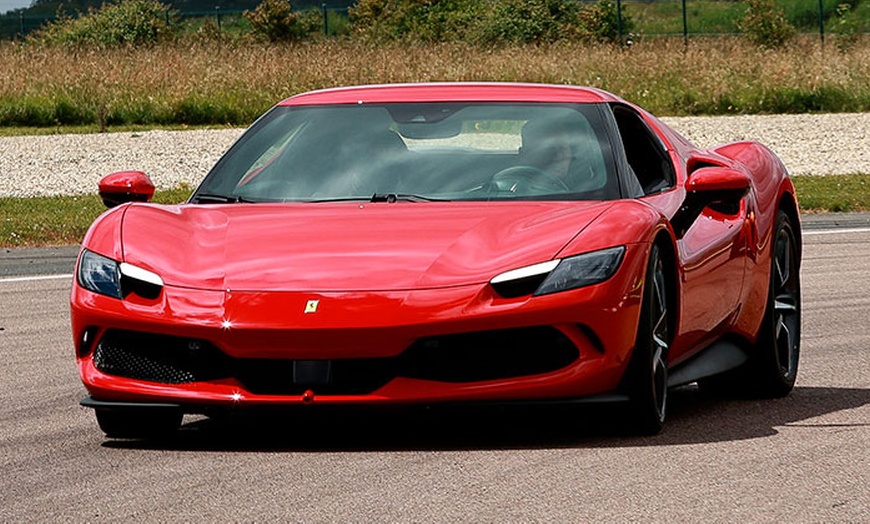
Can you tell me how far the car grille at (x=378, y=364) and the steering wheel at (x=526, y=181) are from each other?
0.91 m

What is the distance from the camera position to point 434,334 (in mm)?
5879

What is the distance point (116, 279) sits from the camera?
243 inches

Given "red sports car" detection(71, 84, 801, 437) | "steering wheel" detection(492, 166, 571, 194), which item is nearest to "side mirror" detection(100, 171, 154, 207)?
"red sports car" detection(71, 84, 801, 437)

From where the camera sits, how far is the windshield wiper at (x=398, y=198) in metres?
6.74

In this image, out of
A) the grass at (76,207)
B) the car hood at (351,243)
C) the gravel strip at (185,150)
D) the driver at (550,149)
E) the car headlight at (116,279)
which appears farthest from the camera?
the gravel strip at (185,150)

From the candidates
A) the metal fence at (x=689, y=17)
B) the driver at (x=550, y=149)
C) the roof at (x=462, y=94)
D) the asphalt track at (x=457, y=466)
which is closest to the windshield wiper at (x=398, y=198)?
the driver at (x=550, y=149)

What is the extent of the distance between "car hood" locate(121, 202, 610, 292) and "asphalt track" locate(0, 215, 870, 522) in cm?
43

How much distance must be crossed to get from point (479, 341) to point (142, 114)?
85.7ft

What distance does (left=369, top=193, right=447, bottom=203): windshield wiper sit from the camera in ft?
22.1

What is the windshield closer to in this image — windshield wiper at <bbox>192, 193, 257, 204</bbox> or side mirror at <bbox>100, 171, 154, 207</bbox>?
windshield wiper at <bbox>192, 193, 257, 204</bbox>

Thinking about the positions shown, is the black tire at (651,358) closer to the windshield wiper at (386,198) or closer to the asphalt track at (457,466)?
the asphalt track at (457,466)

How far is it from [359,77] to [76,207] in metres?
14.6

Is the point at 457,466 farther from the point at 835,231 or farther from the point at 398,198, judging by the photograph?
the point at 835,231

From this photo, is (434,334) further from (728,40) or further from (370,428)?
(728,40)
